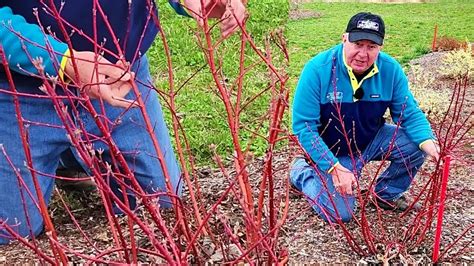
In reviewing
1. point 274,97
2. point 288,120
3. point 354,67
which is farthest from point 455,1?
point 274,97

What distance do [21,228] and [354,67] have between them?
1.54 meters

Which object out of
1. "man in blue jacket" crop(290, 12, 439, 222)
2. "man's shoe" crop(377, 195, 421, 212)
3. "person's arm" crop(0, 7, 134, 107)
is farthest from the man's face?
"person's arm" crop(0, 7, 134, 107)

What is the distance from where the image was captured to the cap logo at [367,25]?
9.43ft

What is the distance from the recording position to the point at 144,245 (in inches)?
99.5

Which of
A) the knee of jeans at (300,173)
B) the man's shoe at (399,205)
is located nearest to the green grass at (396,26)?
the knee of jeans at (300,173)

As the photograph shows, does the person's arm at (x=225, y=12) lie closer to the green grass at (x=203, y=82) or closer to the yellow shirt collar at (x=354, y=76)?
the green grass at (x=203, y=82)

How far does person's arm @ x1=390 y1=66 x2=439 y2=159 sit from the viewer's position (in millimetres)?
2852

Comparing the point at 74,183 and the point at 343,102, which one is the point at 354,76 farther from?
the point at 74,183

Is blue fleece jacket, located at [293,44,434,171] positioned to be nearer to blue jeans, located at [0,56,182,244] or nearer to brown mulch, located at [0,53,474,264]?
brown mulch, located at [0,53,474,264]

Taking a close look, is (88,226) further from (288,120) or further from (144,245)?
(288,120)

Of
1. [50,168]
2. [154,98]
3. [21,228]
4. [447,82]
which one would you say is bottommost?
[447,82]

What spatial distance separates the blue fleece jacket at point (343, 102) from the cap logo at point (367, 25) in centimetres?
15

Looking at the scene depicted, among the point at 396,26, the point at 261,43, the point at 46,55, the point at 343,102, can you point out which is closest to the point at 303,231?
the point at 343,102

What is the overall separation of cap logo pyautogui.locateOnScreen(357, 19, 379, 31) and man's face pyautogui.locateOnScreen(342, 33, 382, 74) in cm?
6
